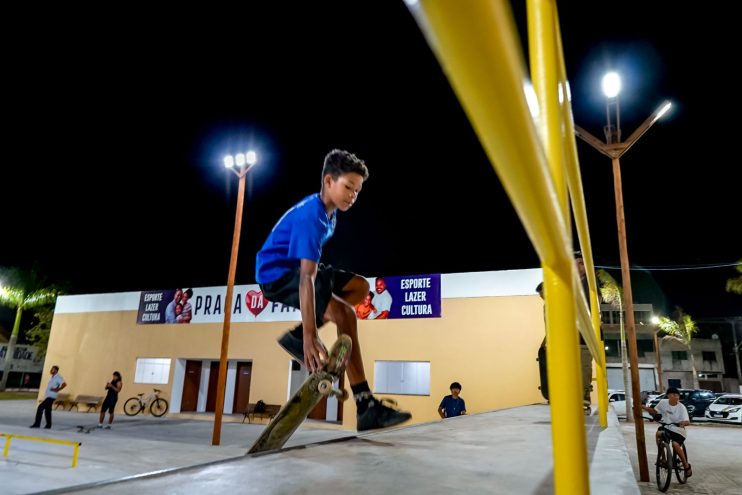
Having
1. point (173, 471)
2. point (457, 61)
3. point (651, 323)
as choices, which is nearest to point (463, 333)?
point (173, 471)

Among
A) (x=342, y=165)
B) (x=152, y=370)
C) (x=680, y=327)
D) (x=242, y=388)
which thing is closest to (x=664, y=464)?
(x=342, y=165)

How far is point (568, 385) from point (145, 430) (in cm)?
1503

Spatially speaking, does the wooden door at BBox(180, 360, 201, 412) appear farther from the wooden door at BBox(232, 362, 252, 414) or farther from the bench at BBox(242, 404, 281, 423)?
the bench at BBox(242, 404, 281, 423)

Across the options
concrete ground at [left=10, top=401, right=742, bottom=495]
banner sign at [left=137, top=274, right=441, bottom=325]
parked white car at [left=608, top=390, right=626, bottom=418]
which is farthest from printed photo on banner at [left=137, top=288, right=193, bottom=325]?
parked white car at [left=608, top=390, right=626, bottom=418]

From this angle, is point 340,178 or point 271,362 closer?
point 340,178

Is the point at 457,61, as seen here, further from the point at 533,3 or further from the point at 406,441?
the point at 406,441

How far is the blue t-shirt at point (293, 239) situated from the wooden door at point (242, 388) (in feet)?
49.9

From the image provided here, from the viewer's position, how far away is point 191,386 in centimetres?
1845

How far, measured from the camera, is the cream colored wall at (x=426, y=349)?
12.9 metres

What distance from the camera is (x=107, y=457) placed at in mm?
8578

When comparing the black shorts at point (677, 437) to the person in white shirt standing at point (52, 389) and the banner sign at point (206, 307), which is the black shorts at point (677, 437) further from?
the person in white shirt standing at point (52, 389)

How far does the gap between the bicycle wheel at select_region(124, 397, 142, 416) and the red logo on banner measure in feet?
19.9

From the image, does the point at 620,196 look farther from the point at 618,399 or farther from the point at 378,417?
the point at 618,399

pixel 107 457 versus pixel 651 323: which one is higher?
pixel 651 323
